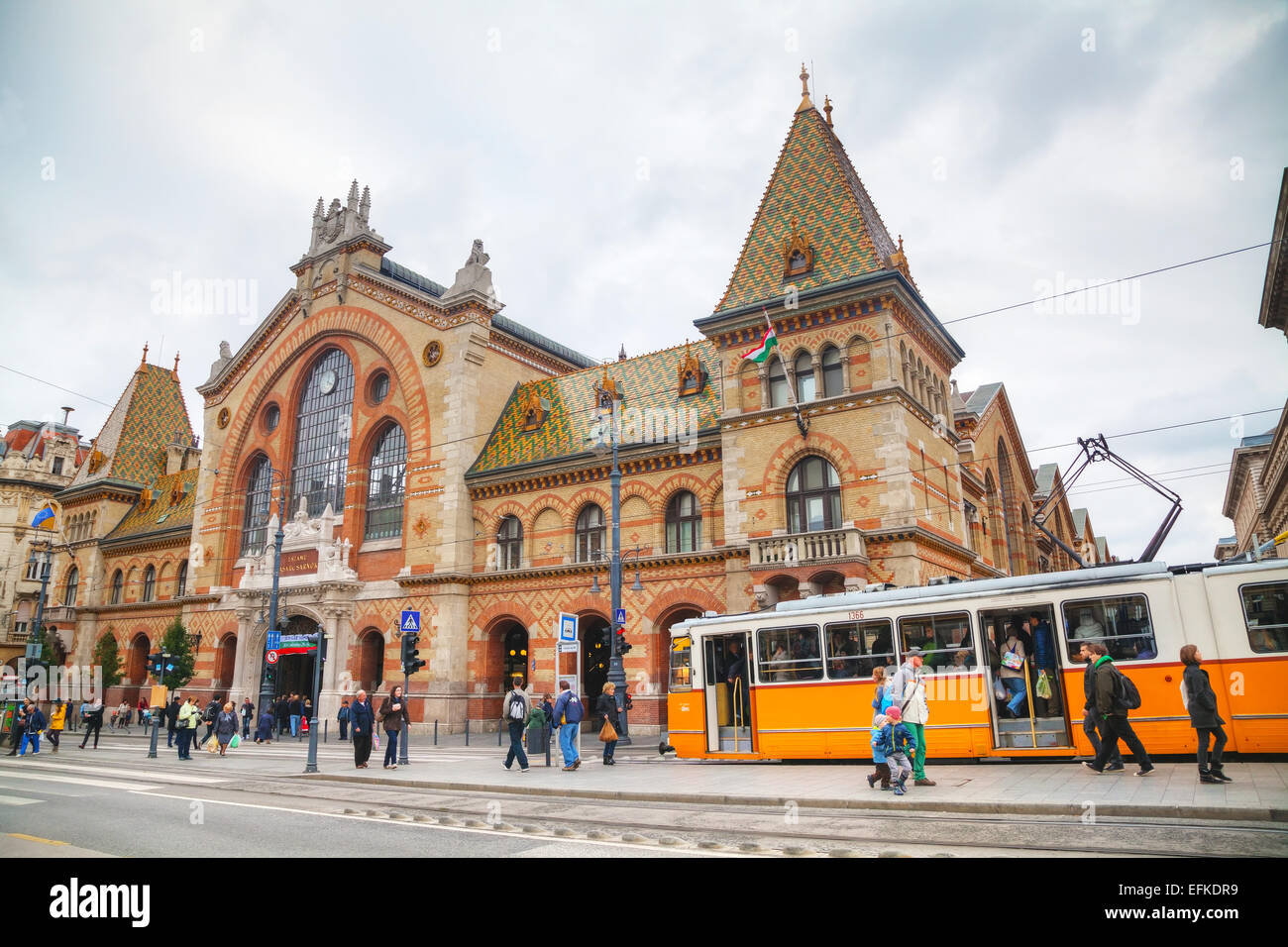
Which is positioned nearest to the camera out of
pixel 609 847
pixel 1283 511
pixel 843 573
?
pixel 609 847

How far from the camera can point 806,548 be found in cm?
2445

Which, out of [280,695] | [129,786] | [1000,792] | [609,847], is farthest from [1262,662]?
[280,695]

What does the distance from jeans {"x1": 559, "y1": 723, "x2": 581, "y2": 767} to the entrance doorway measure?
8396mm

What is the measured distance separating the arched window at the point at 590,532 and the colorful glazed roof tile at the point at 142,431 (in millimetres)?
36836

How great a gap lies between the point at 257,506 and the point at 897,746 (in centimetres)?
3942

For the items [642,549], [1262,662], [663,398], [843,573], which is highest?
[663,398]

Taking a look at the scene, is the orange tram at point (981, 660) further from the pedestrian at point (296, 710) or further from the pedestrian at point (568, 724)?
the pedestrian at point (296, 710)

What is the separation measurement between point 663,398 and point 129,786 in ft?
70.4

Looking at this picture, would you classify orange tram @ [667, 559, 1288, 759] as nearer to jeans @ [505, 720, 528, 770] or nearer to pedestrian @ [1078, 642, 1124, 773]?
pedestrian @ [1078, 642, 1124, 773]

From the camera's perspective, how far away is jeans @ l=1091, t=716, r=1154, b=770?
40.4ft

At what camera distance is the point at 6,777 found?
17.3 meters

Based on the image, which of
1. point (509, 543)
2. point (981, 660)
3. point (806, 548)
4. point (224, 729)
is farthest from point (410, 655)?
point (509, 543)

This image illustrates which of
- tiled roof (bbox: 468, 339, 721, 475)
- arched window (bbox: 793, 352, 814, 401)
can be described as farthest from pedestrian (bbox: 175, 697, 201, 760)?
arched window (bbox: 793, 352, 814, 401)
